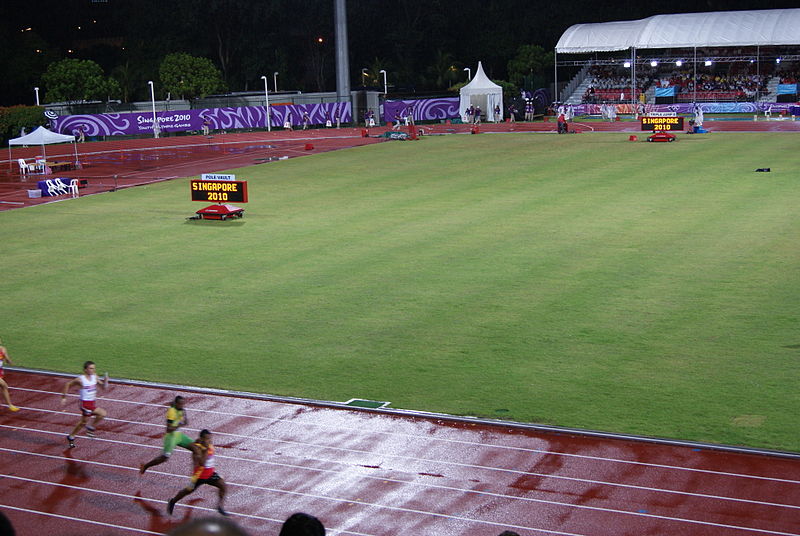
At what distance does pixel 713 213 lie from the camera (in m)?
32.2

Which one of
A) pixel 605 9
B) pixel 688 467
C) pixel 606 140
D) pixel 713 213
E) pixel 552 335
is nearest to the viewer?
pixel 688 467

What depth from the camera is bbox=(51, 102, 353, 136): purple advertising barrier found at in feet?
245

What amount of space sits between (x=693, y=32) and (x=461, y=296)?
62.9 meters

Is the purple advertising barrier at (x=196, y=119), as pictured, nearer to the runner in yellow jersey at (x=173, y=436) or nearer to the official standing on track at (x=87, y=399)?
the official standing on track at (x=87, y=399)

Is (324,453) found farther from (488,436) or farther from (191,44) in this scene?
(191,44)

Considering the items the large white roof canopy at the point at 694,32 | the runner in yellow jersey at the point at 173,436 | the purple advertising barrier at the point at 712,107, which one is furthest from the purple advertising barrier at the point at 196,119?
the runner in yellow jersey at the point at 173,436

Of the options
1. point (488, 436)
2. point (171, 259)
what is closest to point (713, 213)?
point (171, 259)

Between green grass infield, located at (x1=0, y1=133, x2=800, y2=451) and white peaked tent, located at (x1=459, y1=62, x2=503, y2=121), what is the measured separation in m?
38.4

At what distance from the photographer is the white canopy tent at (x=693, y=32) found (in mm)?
76000

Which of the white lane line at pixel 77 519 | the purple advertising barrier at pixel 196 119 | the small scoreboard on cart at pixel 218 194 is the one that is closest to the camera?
the white lane line at pixel 77 519

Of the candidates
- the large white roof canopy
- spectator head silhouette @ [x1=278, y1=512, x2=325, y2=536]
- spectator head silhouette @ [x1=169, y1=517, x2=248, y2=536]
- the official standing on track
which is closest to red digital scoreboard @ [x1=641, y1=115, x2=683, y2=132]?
the large white roof canopy

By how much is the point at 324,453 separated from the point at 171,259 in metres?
15.7

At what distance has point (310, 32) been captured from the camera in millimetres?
114250

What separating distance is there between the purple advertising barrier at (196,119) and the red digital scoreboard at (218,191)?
142 ft
